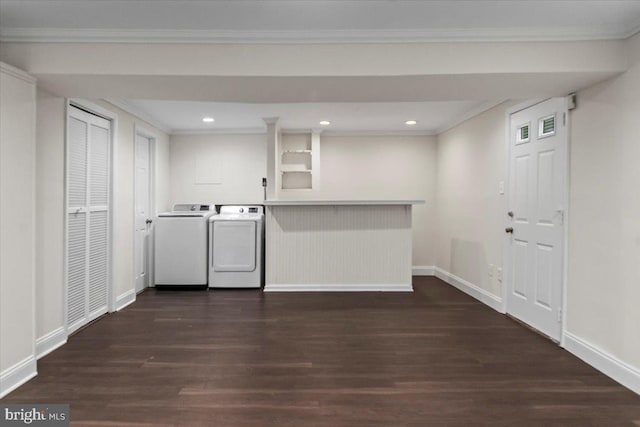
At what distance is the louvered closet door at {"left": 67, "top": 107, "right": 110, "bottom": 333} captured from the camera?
3.06 metres

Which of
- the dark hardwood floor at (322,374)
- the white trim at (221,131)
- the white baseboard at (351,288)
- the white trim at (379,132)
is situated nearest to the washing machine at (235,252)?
the white baseboard at (351,288)

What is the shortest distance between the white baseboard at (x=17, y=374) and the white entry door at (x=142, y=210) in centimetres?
202

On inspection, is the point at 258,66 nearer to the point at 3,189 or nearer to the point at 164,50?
the point at 164,50

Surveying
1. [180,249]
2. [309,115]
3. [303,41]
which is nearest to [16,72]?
[303,41]

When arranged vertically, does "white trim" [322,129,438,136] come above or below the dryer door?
above

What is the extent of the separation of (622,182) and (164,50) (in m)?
3.01

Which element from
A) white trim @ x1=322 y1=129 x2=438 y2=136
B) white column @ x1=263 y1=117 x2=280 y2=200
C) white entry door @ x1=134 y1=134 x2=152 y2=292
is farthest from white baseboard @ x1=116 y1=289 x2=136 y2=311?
white trim @ x1=322 y1=129 x2=438 y2=136

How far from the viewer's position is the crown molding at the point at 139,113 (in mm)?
3751

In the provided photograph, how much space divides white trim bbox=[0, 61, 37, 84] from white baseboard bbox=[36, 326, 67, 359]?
175 centimetres

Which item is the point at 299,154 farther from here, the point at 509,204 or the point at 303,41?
the point at 303,41

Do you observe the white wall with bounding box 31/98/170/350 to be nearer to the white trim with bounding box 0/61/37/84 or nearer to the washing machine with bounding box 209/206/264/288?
the white trim with bounding box 0/61/37/84

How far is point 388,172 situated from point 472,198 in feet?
5.07

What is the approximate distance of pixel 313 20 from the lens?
2244 millimetres

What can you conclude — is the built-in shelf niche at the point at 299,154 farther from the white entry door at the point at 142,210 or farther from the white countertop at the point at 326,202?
the white entry door at the point at 142,210
